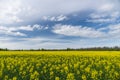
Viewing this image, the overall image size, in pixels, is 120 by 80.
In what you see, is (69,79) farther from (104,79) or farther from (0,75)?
(0,75)

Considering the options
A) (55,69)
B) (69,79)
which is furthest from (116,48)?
(69,79)

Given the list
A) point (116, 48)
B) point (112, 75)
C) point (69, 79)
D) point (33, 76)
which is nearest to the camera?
point (69, 79)

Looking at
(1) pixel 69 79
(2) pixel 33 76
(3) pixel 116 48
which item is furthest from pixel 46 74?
(3) pixel 116 48

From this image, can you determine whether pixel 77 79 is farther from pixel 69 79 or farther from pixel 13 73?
pixel 13 73

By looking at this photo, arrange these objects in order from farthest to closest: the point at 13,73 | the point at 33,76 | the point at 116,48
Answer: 1. the point at 116,48
2. the point at 13,73
3. the point at 33,76

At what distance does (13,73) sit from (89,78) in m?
4.55

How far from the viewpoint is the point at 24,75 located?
587 inches

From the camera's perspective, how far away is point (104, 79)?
45.6ft

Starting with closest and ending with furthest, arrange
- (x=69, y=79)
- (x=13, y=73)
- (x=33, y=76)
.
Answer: (x=69, y=79) → (x=33, y=76) → (x=13, y=73)

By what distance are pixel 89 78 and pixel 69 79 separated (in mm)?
1728

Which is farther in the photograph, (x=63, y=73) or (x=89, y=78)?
(x=63, y=73)

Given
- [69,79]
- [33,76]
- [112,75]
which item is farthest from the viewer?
[112,75]

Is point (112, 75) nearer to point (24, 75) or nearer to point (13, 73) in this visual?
point (24, 75)

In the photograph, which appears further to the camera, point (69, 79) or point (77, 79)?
point (77, 79)
